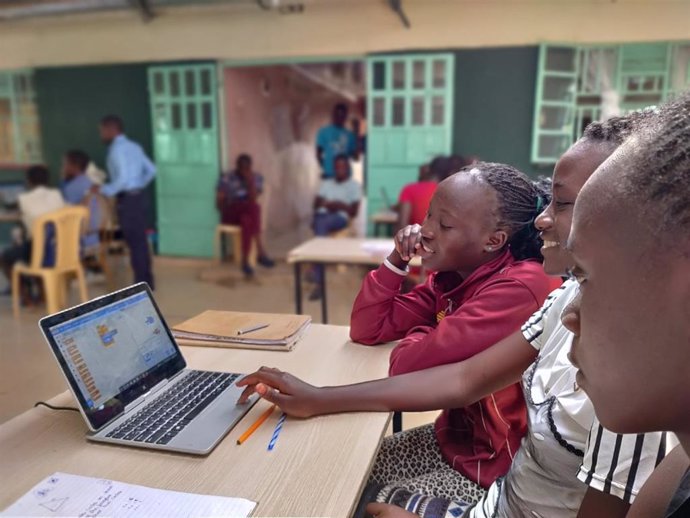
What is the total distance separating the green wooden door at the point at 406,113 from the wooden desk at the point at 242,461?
4.69 metres

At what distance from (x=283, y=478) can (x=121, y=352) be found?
1.45ft

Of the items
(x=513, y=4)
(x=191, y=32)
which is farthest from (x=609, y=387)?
(x=191, y=32)

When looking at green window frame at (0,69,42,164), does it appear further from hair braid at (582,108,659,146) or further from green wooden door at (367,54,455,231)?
hair braid at (582,108,659,146)

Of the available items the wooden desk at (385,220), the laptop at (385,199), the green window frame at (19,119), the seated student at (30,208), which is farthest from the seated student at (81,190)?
the laptop at (385,199)

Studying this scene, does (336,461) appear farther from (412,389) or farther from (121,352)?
(121,352)

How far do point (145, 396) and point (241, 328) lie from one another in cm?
44

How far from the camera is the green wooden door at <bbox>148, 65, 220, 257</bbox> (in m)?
5.88

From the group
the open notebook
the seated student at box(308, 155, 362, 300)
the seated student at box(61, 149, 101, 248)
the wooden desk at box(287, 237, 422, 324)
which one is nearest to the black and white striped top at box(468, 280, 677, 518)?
the open notebook

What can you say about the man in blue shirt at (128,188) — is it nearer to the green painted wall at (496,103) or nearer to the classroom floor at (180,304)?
the classroom floor at (180,304)

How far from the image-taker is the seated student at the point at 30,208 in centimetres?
436

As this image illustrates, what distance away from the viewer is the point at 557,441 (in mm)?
870

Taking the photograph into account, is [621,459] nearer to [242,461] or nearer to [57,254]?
[242,461]

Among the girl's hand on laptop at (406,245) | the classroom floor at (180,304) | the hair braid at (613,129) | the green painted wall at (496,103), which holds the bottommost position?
the classroom floor at (180,304)

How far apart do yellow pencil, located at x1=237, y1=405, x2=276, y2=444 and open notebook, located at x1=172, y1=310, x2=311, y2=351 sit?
1.18ft
